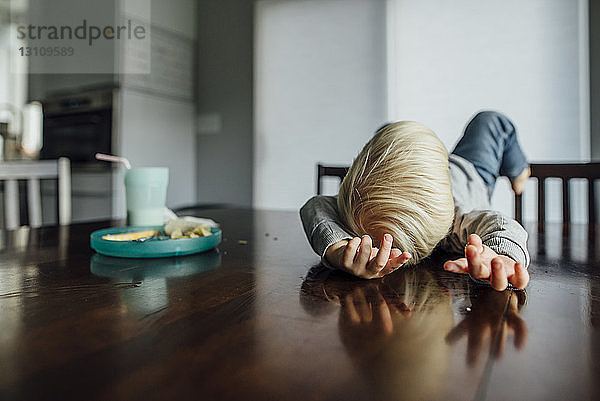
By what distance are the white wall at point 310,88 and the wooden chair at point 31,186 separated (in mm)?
1937

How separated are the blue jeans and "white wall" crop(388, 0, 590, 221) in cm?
131

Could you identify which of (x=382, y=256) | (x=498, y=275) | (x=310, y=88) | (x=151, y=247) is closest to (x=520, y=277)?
(x=498, y=275)

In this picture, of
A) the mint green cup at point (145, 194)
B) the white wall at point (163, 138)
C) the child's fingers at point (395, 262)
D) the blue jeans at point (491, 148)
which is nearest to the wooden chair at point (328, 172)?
the blue jeans at point (491, 148)

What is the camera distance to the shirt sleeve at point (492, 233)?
0.52 meters

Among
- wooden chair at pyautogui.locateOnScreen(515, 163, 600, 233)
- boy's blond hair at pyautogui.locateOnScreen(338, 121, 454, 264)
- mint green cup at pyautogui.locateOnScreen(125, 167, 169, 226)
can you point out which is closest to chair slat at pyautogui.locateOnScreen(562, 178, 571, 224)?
wooden chair at pyautogui.locateOnScreen(515, 163, 600, 233)

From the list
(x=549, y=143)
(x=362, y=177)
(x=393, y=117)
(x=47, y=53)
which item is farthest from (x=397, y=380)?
(x=47, y=53)

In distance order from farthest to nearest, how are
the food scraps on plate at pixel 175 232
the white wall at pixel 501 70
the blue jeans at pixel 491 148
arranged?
1. the white wall at pixel 501 70
2. the blue jeans at pixel 491 148
3. the food scraps on plate at pixel 175 232

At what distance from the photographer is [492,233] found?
0.56 meters

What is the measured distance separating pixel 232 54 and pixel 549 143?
229 cm

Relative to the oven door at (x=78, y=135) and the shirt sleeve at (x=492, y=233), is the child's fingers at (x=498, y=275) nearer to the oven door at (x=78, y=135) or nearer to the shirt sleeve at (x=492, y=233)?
the shirt sleeve at (x=492, y=233)

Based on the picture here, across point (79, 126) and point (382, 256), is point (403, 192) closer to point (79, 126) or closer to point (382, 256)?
point (382, 256)

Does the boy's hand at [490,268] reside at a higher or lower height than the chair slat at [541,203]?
lower

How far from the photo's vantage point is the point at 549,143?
245 cm

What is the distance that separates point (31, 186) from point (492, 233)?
1.29 meters
